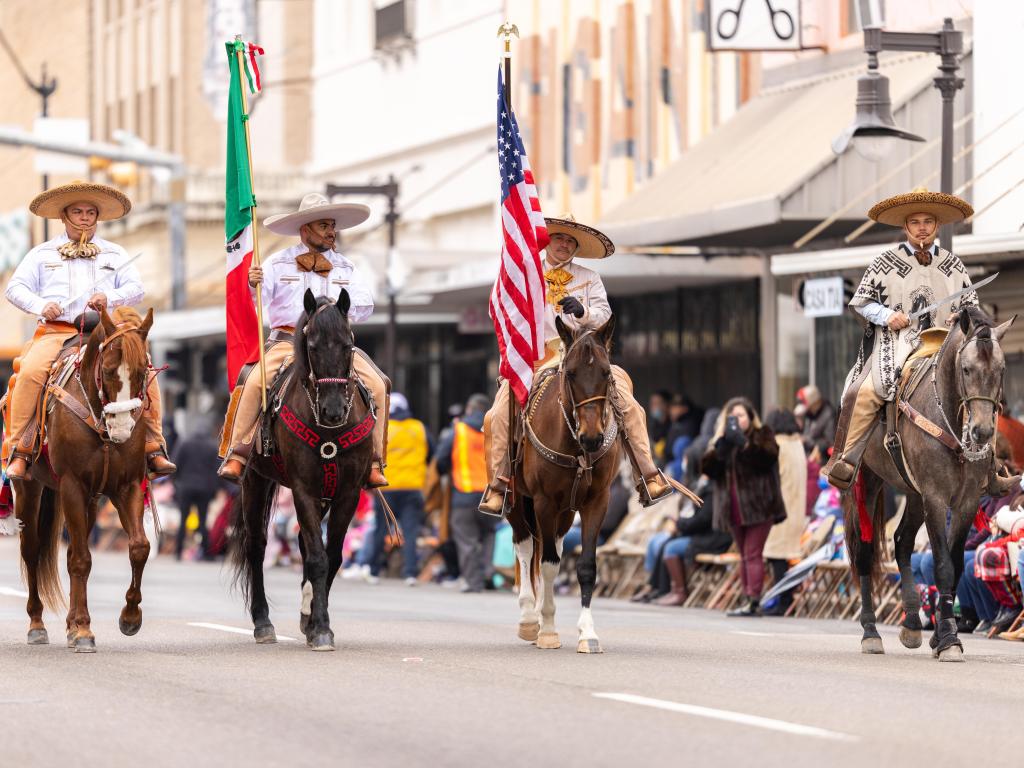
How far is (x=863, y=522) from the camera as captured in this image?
1605cm

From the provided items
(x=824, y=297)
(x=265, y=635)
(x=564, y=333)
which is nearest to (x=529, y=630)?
(x=265, y=635)

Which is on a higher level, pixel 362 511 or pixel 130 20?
pixel 130 20

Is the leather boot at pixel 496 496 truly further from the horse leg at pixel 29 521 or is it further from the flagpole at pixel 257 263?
the horse leg at pixel 29 521

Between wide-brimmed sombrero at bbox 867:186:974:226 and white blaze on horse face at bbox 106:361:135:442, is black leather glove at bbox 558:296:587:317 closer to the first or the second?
wide-brimmed sombrero at bbox 867:186:974:226

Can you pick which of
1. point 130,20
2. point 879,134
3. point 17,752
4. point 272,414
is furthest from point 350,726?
point 130,20

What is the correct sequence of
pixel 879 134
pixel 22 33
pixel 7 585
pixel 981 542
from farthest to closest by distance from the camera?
1. pixel 22 33
2. pixel 7 585
3. pixel 879 134
4. pixel 981 542

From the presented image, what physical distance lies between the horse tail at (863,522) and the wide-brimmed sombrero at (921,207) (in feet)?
5.63

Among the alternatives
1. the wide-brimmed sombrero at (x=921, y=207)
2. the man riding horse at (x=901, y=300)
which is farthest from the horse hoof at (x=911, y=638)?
the wide-brimmed sombrero at (x=921, y=207)

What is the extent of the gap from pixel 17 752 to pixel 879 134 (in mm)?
13170

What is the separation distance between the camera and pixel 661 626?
739 inches

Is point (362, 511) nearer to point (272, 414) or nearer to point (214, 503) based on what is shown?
point (214, 503)

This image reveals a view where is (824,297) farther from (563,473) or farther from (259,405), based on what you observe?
(259,405)

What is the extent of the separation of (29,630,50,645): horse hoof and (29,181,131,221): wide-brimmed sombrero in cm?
275

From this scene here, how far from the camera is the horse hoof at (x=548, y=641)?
15.2 m
